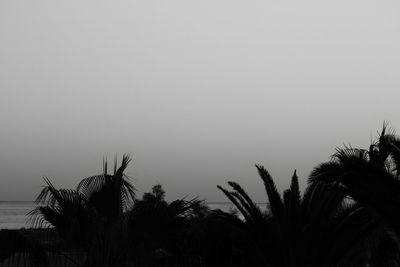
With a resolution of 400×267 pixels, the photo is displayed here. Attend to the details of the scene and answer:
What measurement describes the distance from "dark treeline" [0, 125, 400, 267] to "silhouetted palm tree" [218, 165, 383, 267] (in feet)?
0.06

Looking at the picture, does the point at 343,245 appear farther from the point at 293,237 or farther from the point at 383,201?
the point at 383,201

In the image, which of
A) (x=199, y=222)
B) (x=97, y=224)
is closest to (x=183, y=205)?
(x=97, y=224)

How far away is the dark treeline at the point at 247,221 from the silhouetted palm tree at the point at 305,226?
2 centimetres

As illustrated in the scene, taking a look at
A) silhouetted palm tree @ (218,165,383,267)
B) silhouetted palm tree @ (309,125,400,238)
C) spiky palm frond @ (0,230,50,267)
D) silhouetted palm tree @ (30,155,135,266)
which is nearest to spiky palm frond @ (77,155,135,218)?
silhouetted palm tree @ (30,155,135,266)

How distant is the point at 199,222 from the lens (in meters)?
14.7

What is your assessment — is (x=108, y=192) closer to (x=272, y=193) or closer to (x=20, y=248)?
(x=20, y=248)

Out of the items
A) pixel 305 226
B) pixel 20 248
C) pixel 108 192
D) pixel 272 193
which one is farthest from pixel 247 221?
pixel 20 248

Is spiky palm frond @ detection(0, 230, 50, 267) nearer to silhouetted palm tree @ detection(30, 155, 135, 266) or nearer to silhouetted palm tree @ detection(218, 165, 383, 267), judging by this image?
silhouetted palm tree @ detection(30, 155, 135, 266)

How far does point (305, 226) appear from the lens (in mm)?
11312

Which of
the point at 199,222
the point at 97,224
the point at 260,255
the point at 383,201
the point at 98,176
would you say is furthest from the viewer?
the point at 199,222

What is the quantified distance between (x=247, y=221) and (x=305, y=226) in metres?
1.28

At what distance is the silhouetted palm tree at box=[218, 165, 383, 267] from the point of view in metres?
11.1

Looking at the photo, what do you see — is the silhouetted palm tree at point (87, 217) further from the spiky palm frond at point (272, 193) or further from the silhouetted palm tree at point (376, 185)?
the silhouetted palm tree at point (376, 185)

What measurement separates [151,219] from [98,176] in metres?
1.75
